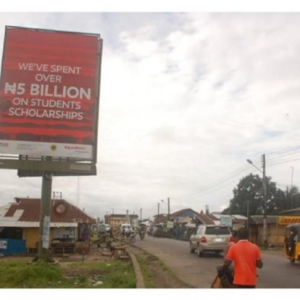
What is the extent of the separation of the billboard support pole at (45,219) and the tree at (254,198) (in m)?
45.8

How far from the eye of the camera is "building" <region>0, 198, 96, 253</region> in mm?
28625

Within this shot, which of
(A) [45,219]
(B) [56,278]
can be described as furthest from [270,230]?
(B) [56,278]

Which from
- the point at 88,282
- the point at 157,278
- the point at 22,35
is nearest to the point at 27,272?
the point at 88,282

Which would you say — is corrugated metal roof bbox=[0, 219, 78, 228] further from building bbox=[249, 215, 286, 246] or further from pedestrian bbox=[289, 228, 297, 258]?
building bbox=[249, 215, 286, 246]

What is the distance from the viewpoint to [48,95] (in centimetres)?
1984

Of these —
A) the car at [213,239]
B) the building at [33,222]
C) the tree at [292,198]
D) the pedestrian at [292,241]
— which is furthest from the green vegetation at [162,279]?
the tree at [292,198]

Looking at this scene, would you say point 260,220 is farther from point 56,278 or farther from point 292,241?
point 56,278

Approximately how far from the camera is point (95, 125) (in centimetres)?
2083

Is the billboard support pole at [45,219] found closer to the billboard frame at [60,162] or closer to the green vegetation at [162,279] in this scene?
the billboard frame at [60,162]

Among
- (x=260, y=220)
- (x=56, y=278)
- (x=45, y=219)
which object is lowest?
(x=56, y=278)

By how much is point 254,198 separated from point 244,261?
60.9m

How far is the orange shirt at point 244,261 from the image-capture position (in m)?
6.75

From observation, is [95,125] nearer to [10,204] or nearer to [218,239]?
[218,239]

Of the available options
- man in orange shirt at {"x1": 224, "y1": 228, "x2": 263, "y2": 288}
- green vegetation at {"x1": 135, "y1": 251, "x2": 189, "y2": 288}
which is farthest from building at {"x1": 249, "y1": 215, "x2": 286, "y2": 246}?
man in orange shirt at {"x1": 224, "y1": 228, "x2": 263, "y2": 288}
